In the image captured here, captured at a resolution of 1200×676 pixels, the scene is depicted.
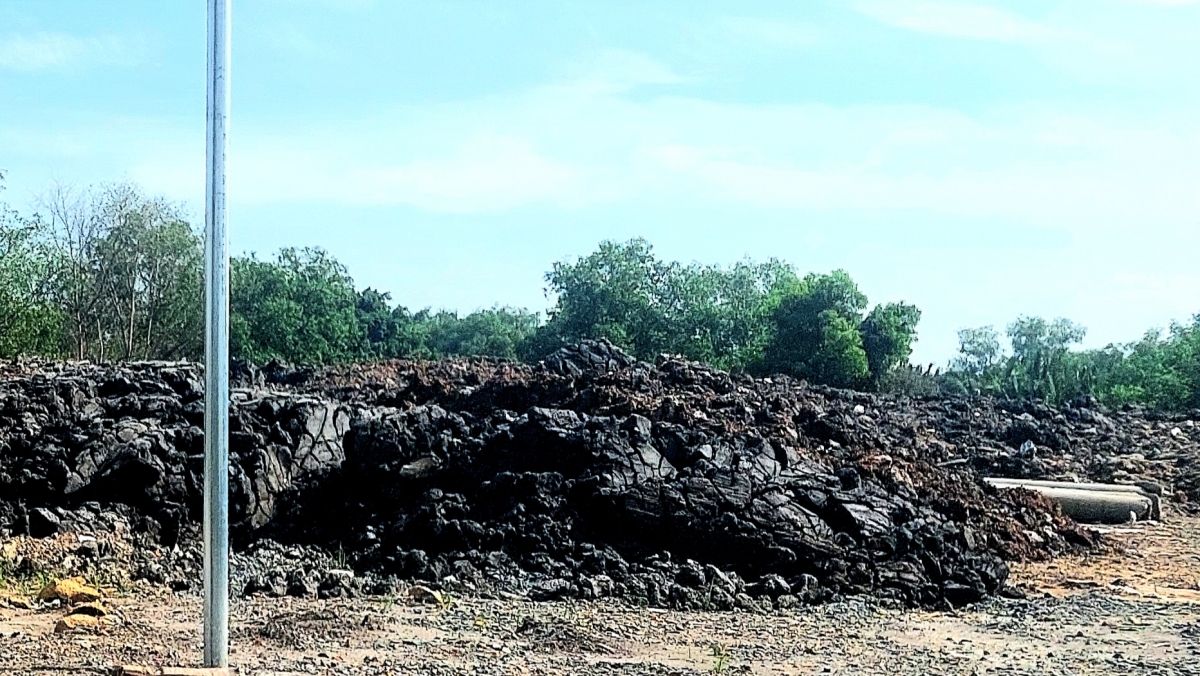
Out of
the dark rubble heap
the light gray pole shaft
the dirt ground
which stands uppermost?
the light gray pole shaft

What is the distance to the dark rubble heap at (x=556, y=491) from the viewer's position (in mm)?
8578

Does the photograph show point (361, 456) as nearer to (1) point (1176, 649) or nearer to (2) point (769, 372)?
(1) point (1176, 649)

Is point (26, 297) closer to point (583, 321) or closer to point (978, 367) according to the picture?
point (583, 321)

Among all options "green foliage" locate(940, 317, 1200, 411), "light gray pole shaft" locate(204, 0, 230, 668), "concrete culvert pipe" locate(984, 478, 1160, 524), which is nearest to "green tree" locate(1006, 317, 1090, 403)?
"green foliage" locate(940, 317, 1200, 411)

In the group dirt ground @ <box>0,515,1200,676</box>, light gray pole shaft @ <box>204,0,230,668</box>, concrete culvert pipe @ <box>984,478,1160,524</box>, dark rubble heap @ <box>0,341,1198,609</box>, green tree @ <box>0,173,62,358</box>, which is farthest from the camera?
green tree @ <box>0,173,62,358</box>

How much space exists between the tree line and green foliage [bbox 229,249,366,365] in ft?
0.15

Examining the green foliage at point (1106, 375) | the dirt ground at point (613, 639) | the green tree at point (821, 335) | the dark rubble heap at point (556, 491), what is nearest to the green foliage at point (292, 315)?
the green tree at point (821, 335)

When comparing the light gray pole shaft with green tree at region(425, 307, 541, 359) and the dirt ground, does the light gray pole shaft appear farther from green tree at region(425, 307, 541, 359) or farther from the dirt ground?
green tree at region(425, 307, 541, 359)

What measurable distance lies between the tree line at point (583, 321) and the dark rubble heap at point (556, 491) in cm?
1521

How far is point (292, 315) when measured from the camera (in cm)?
3294

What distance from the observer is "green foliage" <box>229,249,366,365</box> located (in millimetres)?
32281

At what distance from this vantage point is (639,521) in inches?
356

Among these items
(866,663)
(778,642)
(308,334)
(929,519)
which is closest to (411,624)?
(778,642)

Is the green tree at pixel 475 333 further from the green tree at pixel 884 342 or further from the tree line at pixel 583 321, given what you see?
the green tree at pixel 884 342
